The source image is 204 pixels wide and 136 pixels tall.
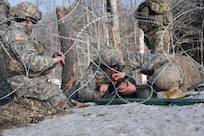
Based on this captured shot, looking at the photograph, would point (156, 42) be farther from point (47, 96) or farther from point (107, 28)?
point (107, 28)

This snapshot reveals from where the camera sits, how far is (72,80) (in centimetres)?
821

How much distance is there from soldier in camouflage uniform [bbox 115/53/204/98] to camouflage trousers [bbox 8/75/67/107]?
1.18 m

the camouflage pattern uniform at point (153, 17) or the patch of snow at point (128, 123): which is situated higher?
the camouflage pattern uniform at point (153, 17)

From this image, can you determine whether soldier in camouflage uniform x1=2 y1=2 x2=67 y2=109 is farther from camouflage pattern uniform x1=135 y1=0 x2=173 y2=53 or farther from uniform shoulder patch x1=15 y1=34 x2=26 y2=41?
camouflage pattern uniform x1=135 y1=0 x2=173 y2=53

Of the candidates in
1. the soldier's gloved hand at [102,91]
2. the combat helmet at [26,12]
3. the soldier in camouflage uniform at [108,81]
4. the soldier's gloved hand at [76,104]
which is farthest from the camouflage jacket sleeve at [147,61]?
the combat helmet at [26,12]

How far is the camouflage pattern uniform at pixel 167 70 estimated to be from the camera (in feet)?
15.7

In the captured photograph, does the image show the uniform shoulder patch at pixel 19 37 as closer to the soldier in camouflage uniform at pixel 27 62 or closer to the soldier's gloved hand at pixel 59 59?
the soldier in camouflage uniform at pixel 27 62

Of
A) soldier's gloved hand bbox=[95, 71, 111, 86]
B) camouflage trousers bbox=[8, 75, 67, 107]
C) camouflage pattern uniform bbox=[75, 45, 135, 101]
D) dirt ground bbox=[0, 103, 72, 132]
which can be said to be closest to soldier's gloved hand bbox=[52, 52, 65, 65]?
camouflage trousers bbox=[8, 75, 67, 107]

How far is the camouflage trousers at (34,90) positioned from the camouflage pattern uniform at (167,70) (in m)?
1.22

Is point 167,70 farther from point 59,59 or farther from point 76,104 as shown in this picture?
point 59,59

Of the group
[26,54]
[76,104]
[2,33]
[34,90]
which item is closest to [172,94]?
[76,104]

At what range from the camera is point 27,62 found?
431 centimetres

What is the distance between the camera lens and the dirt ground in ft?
10.8

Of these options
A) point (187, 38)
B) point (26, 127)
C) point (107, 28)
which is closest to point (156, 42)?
point (26, 127)
